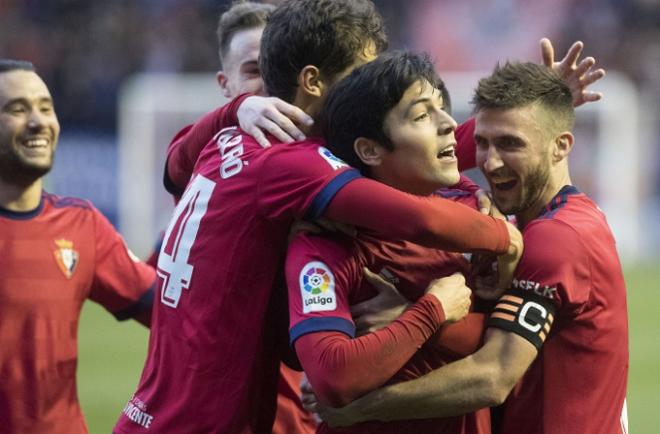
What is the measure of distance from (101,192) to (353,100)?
1584 centimetres

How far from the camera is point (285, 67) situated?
13.9 ft

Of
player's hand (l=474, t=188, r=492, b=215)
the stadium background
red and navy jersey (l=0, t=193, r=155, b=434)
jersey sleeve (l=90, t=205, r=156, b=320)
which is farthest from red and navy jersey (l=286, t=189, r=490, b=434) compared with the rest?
the stadium background

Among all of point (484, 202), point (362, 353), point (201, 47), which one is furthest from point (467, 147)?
point (201, 47)

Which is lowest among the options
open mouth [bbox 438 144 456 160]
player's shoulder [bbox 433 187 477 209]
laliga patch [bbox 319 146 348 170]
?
player's shoulder [bbox 433 187 477 209]

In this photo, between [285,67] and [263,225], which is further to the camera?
[285,67]

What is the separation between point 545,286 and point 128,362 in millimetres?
8755

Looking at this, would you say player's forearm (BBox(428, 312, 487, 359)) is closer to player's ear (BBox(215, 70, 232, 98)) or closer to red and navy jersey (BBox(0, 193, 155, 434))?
red and navy jersey (BBox(0, 193, 155, 434))

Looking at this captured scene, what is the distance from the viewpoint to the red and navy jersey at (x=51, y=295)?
17.4ft

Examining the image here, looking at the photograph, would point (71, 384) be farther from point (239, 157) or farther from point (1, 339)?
point (239, 157)

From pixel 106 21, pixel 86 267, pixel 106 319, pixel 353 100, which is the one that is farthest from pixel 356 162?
pixel 106 21

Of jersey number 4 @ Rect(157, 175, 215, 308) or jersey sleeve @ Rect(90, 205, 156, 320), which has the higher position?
jersey number 4 @ Rect(157, 175, 215, 308)

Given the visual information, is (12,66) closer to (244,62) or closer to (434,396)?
(244,62)

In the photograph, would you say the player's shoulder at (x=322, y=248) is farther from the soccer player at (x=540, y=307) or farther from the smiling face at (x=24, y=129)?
the smiling face at (x=24, y=129)

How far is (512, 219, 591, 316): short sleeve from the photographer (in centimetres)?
388
